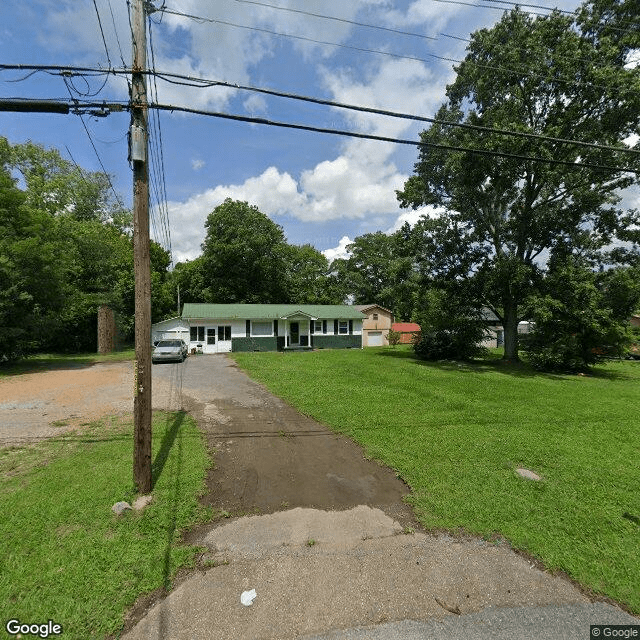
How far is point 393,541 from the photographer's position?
3.86 meters

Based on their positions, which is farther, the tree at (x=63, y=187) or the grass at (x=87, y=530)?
the tree at (x=63, y=187)

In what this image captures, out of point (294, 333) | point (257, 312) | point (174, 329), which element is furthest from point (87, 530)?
point (294, 333)

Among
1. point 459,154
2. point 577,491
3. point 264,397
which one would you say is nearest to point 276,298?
point 459,154

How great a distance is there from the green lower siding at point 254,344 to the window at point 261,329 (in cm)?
Answer: 55

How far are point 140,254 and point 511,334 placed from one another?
20.8m

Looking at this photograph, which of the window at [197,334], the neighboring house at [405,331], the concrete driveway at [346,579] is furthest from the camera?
the neighboring house at [405,331]

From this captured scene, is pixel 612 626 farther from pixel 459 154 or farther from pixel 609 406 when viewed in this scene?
pixel 459 154

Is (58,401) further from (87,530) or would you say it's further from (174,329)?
(174,329)

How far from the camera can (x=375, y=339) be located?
34.8 meters

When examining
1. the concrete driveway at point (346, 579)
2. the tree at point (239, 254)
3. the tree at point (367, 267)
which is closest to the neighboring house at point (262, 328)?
the tree at point (239, 254)

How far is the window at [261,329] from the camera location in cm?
2661

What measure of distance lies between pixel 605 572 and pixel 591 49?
→ 67.9ft

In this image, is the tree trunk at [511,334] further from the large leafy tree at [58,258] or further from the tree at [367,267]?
the tree at [367,267]

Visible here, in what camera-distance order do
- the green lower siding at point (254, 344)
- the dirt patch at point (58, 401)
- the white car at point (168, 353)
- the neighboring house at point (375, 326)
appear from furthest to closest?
the neighboring house at point (375, 326) < the green lower siding at point (254, 344) < the white car at point (168, 353) < the dirt patch at point (58, 401)
